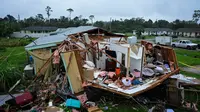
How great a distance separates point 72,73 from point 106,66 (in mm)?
2048

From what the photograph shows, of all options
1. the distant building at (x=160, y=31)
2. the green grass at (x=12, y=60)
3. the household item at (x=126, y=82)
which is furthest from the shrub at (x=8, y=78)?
the distant building at (x=160, y=31)

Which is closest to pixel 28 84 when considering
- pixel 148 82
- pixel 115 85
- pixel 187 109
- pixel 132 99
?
pixel 115 85

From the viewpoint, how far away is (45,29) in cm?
5362

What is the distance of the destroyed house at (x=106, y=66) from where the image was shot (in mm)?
6078

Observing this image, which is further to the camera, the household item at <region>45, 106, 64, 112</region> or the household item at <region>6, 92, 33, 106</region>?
the household item at <region>6, 92, 33, 106</region>

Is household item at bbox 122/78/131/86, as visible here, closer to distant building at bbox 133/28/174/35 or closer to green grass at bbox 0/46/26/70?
green grass at bbox 0/46/26/70

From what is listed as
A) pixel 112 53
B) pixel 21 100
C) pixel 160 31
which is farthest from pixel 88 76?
pixel 160 31

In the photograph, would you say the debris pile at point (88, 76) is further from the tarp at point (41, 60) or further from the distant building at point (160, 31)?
the distant building at point (160, 31)

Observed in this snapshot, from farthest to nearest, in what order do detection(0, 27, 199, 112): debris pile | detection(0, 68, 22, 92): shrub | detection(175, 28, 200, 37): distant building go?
detection(175, 28, 200, 37): distant building, detection(0, 68, 22, 92): shrub, detection(0, 27, 199, 112): debris pile

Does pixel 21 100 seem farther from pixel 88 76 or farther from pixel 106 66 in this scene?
pixel 106 66

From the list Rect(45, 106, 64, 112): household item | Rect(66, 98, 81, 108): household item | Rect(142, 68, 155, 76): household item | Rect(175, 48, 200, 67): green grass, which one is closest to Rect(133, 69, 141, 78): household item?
Rect(142, 68, 155, 76): household item

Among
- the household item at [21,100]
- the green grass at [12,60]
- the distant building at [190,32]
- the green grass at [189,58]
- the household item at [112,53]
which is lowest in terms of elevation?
the green grass at [189,58]

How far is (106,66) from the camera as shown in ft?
25.4

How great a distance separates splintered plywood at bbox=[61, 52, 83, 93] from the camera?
620 cm
